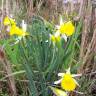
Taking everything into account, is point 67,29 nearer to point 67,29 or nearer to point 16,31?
point 67,29

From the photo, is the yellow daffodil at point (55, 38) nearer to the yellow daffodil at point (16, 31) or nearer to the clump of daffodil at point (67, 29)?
the clump of daffodil at point (67, 29)

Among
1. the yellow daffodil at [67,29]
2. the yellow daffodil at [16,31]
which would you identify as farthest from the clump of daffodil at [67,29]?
the yellow daffodil at [16,31]

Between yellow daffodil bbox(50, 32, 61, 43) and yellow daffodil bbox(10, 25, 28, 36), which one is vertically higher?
yellow daffodil bbox(10, 25, 28, 36)

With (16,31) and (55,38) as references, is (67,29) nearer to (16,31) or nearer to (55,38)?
(55,38)

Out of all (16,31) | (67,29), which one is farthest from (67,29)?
(16,31)

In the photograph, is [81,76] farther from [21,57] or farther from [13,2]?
[13,2]

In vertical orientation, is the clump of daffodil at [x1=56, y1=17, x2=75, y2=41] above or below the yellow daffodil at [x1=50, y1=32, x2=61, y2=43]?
above

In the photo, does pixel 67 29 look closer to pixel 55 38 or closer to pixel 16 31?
pixel 55 38

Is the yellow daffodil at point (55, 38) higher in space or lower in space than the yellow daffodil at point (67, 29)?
lower

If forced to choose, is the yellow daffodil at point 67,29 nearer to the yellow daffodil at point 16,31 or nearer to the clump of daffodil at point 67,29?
the clump of daffodil at point 67,29

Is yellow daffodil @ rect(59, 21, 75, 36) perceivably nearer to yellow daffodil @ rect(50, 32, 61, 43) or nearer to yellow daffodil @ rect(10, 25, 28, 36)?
yellow daffodil @ rect(50, 32, 61, 43)

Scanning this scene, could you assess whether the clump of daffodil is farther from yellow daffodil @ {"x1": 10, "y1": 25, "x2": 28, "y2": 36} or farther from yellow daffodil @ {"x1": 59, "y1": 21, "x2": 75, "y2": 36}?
yellow daffodil @ {"x1": 10, "y1": 25, "x2": 28, "y2": 36}

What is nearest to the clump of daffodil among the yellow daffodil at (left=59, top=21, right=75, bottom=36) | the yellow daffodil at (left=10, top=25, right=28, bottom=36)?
the yellow daffodil at (left=59, top=21, right=75, bottom=36)
